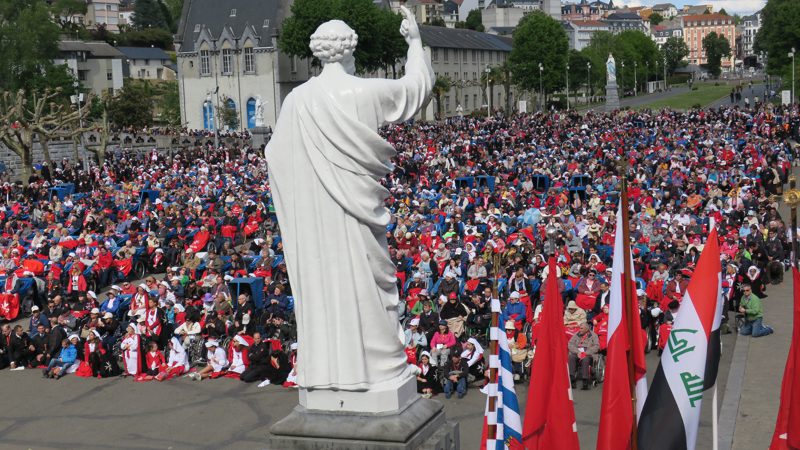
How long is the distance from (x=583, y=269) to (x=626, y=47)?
120 meters

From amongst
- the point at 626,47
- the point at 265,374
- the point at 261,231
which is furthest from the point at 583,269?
the point at 626,47

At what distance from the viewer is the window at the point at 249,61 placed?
264 feet

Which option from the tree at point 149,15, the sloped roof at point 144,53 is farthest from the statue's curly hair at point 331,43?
the tree at point 149,15

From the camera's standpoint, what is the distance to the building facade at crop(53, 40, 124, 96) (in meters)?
100

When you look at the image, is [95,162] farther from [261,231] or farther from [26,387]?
[26,387]

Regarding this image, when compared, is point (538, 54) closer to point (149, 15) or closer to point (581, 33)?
point (149, 15)

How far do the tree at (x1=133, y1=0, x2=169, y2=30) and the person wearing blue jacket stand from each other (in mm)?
129312

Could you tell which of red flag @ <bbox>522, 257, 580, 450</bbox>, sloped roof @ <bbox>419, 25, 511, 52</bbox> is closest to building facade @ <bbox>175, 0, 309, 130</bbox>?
sloped roof @ <bbox>419, 25, 511, 52</bbox>

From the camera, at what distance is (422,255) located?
21.0m

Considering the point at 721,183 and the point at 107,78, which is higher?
the point at 107,78

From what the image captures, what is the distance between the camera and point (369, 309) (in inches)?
225

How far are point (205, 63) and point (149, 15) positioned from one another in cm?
6376

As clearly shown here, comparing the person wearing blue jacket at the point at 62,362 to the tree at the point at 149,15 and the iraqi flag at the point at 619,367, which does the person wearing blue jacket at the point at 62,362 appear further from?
the tree at the point at 149,15

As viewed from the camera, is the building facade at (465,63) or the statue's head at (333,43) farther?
the building facade at (465,63)
